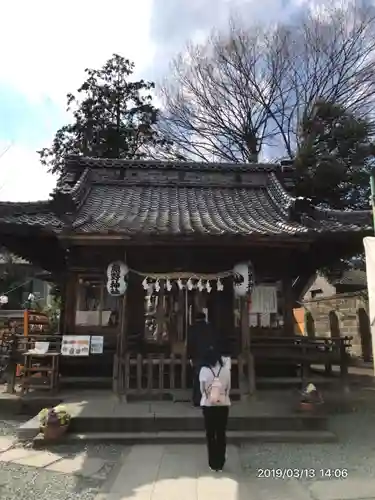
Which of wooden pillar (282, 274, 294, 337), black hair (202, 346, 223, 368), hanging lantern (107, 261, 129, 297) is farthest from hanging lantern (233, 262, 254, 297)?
black hair (202, 346, 223, 368)

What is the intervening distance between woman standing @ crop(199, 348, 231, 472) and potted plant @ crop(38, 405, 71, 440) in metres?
2.56

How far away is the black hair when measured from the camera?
18.3 ft

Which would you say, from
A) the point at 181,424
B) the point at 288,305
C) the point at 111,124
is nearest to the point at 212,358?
the point at 181,424

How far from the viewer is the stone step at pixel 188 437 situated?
677 centimetres

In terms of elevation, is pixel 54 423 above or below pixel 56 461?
above

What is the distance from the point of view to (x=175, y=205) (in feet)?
40.4

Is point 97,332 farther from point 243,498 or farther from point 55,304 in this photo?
point 55,304

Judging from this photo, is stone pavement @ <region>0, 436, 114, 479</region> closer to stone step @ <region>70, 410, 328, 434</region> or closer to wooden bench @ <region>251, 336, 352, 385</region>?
stone step @ <region>70, 410, 328, 434</region>

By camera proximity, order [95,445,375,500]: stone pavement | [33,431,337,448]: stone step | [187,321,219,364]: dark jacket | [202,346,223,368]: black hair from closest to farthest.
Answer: [95,445,375,500]: stone pavement < [202,346,223,368]: black hair < [187,321,219,364]: dark jacket < [33,431,337,448]: stone step

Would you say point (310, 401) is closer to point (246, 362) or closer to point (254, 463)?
point (246, 362)

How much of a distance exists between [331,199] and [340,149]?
2427mm

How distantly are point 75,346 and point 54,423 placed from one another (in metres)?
2.55

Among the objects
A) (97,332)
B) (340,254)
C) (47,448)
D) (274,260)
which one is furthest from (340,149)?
(47,448)

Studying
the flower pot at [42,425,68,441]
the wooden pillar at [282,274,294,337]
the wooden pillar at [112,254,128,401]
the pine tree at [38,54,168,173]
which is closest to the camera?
the flower pot at [42,425,68,441]
